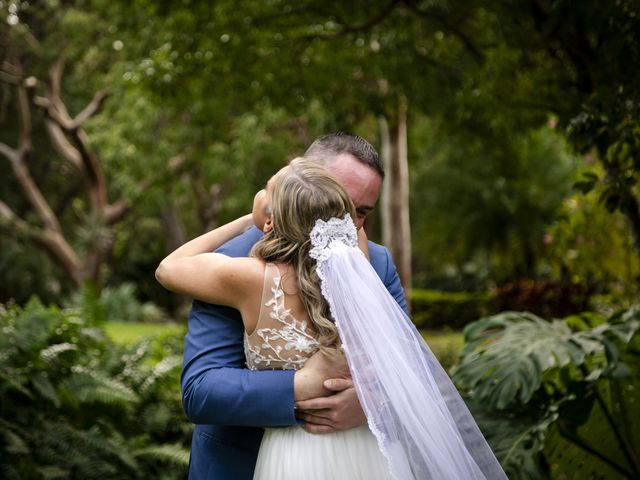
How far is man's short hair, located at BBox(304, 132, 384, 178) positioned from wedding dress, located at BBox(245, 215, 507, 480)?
1.38 ft

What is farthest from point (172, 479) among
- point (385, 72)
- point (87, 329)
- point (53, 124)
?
point (53, 124)

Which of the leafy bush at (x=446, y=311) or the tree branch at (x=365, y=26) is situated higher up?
the tree branch at (x=365, y=26)

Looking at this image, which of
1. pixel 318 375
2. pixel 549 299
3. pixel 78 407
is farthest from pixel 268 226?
pixel 549 299

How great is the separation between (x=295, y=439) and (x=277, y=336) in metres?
0.34

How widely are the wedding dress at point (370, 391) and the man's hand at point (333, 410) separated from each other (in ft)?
0.15

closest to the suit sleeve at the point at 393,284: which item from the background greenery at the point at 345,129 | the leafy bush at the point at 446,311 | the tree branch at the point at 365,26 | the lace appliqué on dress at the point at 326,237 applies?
the lace appliqué on dress at the point at 326,237

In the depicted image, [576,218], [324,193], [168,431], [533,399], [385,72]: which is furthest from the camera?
[576,218]

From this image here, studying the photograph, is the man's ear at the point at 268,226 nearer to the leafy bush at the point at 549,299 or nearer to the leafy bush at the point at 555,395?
the leafy bush at the point at 555,395

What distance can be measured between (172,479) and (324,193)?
4245mm

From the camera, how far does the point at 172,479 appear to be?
6.03 m

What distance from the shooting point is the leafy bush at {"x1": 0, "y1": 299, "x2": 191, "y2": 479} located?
5586mm

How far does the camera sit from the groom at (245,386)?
241 cm

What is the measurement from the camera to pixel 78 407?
618 cm

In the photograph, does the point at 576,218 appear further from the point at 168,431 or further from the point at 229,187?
the point at 229,187
